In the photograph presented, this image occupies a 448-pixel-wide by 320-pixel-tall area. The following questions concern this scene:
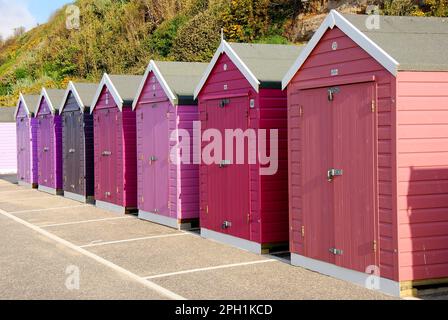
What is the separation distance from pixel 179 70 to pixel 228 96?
3.27 meters

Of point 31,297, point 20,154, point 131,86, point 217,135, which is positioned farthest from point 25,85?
point 31,297

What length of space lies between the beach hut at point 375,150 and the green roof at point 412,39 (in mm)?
15

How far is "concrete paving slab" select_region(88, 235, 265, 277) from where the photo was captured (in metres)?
9.40

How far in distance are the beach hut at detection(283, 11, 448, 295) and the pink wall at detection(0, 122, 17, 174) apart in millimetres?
23799

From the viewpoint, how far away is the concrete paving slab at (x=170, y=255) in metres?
9.40

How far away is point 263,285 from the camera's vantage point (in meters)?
8.09

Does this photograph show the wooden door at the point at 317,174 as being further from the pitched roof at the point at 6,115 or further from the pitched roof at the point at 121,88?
the pitched roof at the point at 6,115

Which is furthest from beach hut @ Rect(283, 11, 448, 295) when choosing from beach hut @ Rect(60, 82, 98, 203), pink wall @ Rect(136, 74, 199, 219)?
beach hut @ Rect(60, 82, 98, 203)

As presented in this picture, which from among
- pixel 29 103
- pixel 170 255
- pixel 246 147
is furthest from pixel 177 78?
pixel 29 103

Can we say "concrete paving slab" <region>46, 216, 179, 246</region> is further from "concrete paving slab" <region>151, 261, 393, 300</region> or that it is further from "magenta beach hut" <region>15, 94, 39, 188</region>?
"magenta beach hut" <region>15, 94, 39, 188</region>

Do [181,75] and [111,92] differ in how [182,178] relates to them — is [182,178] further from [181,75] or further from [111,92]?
[111,92]

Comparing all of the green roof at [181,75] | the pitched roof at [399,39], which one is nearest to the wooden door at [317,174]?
the pitched roof at [399,39]

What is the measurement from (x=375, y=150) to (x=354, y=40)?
1284 mm

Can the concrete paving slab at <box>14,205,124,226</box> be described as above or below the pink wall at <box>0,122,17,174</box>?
below
